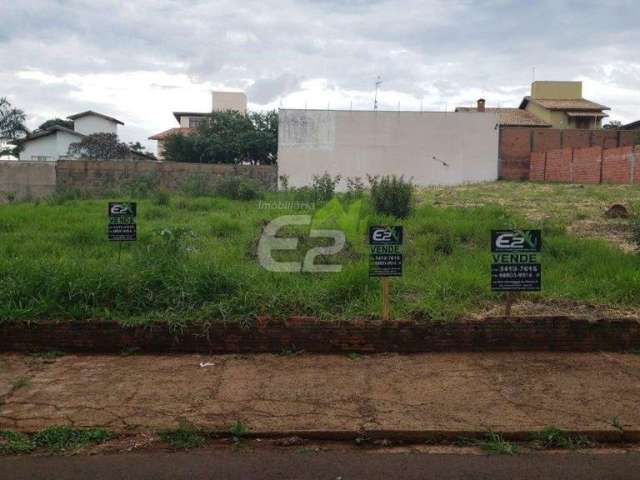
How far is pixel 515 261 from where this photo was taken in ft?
20.2

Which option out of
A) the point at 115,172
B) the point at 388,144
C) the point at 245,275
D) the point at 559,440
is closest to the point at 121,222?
the point at 245,275

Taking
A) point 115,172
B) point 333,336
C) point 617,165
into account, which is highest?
point 617,165

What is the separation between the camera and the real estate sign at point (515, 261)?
6086 mm

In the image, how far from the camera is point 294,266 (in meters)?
7.67

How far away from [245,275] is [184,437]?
9.40ft

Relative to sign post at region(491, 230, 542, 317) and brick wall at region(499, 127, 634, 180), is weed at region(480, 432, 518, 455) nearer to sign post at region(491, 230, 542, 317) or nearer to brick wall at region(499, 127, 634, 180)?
sign post at region(491, 230, 542, 317)

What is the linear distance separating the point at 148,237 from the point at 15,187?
1802 centimetres

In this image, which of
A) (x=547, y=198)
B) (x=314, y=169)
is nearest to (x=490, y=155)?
(x=314, y=169)

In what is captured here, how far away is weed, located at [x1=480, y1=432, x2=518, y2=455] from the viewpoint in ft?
13.2

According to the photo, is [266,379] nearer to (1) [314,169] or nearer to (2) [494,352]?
(2) [494,352]

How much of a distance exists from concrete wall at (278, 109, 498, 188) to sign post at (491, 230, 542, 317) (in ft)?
81.2

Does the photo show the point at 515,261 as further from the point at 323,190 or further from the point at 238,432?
the point at 323,190

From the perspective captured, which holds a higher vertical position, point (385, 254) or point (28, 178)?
point (28, 178)

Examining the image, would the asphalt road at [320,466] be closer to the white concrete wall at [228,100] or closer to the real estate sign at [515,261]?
the real estate sign at [515,261]
